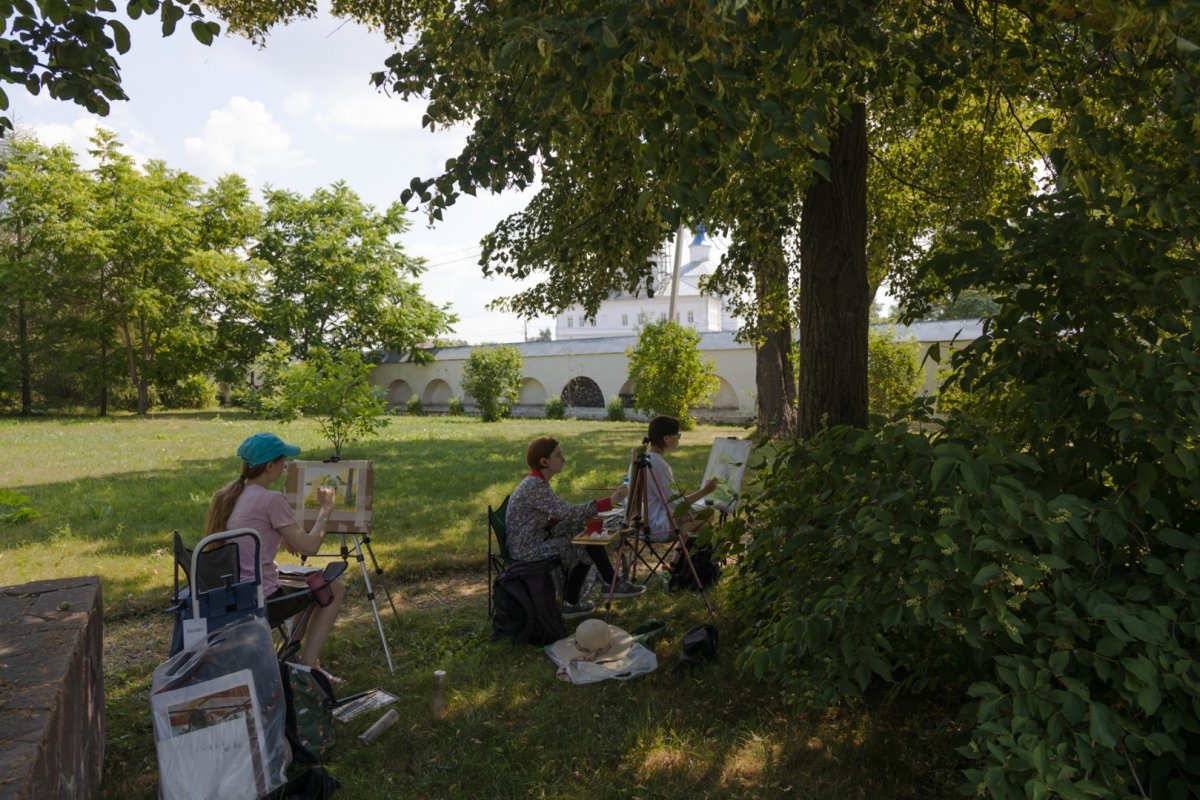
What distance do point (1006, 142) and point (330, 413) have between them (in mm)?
9492

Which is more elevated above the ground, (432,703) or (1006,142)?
(1006,142)

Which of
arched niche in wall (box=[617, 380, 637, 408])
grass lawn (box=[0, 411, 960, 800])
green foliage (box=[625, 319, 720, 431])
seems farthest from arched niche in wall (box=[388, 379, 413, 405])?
grass lawn (box=[0, 411, 960, 800])

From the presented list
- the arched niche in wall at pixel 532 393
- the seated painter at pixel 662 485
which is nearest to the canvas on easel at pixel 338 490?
the seated painter at pixel 662 485

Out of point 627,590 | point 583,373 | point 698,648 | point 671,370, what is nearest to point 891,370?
point 671,370

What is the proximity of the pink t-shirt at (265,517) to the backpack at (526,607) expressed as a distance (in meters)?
1.48

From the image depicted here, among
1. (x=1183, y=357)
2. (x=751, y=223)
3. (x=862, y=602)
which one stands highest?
(x=751, y=223)

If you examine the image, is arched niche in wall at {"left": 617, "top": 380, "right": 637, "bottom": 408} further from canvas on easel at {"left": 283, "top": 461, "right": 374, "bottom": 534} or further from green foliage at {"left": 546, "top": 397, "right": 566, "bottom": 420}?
canvas on easel at {"left": 283, "top": 461, "right": 374, "bottom": 534}

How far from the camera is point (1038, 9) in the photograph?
455 centimetres

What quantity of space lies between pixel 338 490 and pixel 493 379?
Answer: 25.3 meters

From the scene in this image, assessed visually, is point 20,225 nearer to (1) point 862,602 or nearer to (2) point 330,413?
(2) point 330,413

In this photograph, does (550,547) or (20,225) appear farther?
(20,225)

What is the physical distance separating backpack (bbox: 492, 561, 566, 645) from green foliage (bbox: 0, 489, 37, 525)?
675 cm

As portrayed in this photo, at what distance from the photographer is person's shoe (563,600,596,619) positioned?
220 inches

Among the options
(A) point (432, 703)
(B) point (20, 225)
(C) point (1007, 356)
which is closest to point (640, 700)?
(A) point (432, 703)
